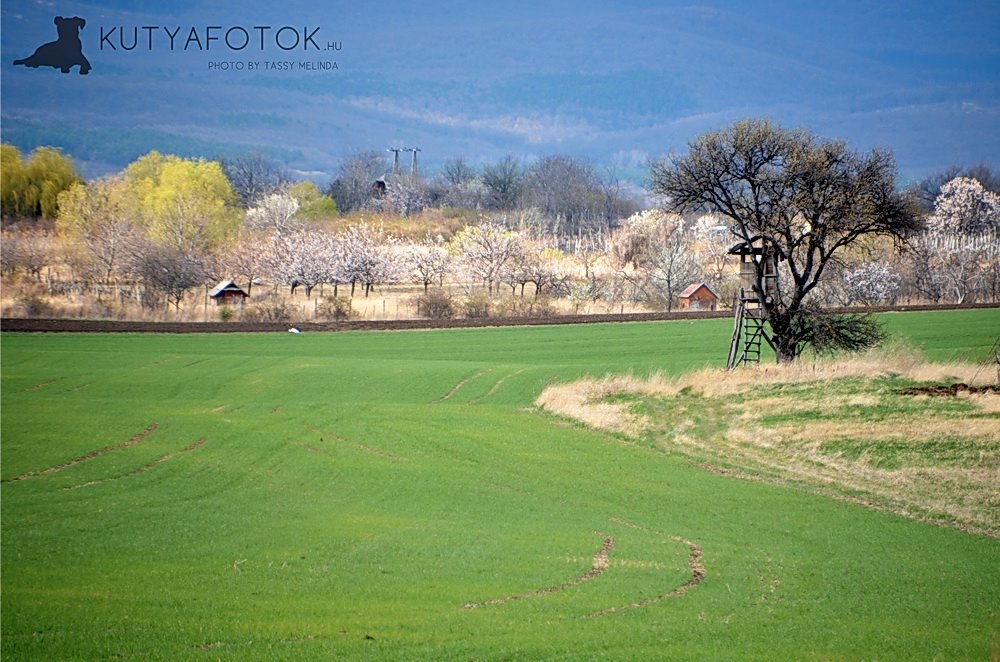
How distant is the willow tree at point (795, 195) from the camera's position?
39.3 m

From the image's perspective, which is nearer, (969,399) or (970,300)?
(969,399)

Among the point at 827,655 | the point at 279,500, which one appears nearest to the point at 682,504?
the point at 279,500

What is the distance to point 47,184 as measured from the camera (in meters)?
121

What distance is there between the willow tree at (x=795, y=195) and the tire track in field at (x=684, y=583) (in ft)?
72.6

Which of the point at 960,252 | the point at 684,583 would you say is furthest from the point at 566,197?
the point at 684,583

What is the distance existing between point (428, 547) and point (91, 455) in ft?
38.3

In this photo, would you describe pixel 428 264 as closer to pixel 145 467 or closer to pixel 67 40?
pixel 67 40

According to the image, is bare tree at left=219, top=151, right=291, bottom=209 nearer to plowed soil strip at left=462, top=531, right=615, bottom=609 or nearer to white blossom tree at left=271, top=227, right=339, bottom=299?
white blossom tree at left=271, top=227, right=339, bottom=299

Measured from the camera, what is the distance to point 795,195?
40.2 m

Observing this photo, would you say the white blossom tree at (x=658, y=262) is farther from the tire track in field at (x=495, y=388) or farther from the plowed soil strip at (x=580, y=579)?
the plowed soil strip at (x=580, y=579)

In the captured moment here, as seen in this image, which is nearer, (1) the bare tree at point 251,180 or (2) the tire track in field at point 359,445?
(2) the tire track in field at point 359,445

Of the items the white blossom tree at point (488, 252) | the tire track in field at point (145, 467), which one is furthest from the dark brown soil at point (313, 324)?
the tire track in field at point (145, 467)

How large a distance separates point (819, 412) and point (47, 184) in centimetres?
11126

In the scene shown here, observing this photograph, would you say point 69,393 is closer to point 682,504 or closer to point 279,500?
point 279,500
